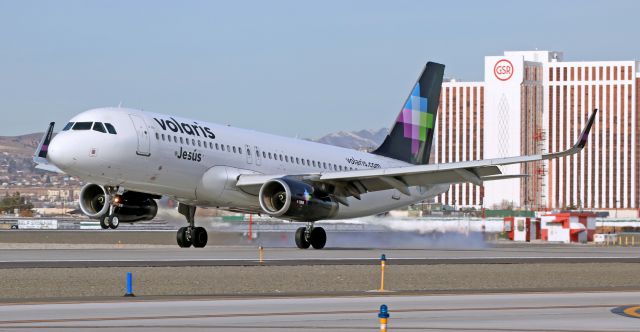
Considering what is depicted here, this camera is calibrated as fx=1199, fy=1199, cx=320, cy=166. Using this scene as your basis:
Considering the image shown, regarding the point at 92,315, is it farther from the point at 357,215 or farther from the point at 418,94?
the point at 418,94

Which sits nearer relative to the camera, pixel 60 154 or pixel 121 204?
pixel 60 154

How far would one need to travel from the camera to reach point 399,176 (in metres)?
51.2

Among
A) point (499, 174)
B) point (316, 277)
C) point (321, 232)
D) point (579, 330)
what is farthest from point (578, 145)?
point (579, 330)

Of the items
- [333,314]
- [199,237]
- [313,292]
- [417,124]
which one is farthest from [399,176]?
[333,314]

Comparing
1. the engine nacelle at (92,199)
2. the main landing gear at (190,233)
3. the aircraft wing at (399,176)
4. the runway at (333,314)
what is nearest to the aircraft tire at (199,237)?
the main landing gear at (190,233)

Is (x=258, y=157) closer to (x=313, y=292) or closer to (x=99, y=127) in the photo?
(x=99, y=127)

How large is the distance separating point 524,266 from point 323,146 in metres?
17.4

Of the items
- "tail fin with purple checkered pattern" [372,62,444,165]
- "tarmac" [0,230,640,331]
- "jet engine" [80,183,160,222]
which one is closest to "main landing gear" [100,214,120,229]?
"jet engine" [80,183,160,222]

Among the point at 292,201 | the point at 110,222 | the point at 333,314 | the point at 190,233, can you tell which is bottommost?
the point at 333,314

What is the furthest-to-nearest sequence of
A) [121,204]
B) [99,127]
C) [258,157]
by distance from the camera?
[258,157], [121,204], [99,127]

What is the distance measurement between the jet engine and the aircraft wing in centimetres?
405

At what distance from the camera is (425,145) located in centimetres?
6281

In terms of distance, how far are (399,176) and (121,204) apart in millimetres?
11769

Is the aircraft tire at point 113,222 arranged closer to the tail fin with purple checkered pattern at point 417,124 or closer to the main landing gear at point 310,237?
the main landing gear at point 310,237
